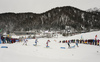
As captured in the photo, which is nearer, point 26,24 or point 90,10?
point 26,24

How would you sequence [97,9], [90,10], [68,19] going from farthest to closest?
[90,10], [97,9], [68,19]

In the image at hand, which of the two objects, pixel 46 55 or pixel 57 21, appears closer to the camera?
pixel 46 55

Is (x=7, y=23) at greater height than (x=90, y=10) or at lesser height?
lesser

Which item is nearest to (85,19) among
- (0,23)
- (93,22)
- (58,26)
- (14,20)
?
(93,22)

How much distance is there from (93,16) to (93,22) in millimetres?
17614

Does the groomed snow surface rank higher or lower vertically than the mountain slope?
lower

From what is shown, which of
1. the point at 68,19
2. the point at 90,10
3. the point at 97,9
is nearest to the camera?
the point at 68,19

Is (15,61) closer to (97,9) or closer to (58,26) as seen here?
(58,26)

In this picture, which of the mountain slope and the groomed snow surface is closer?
the groomed snow surface

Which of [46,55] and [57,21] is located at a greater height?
[57,21]

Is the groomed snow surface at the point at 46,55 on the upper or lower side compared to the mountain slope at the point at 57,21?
lower

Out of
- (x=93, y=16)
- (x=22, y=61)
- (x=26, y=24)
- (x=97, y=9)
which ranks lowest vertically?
(x=22, y=61)

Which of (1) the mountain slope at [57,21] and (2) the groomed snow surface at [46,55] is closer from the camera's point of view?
(2) the groomed snow surface at [46,55]

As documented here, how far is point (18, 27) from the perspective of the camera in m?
167
